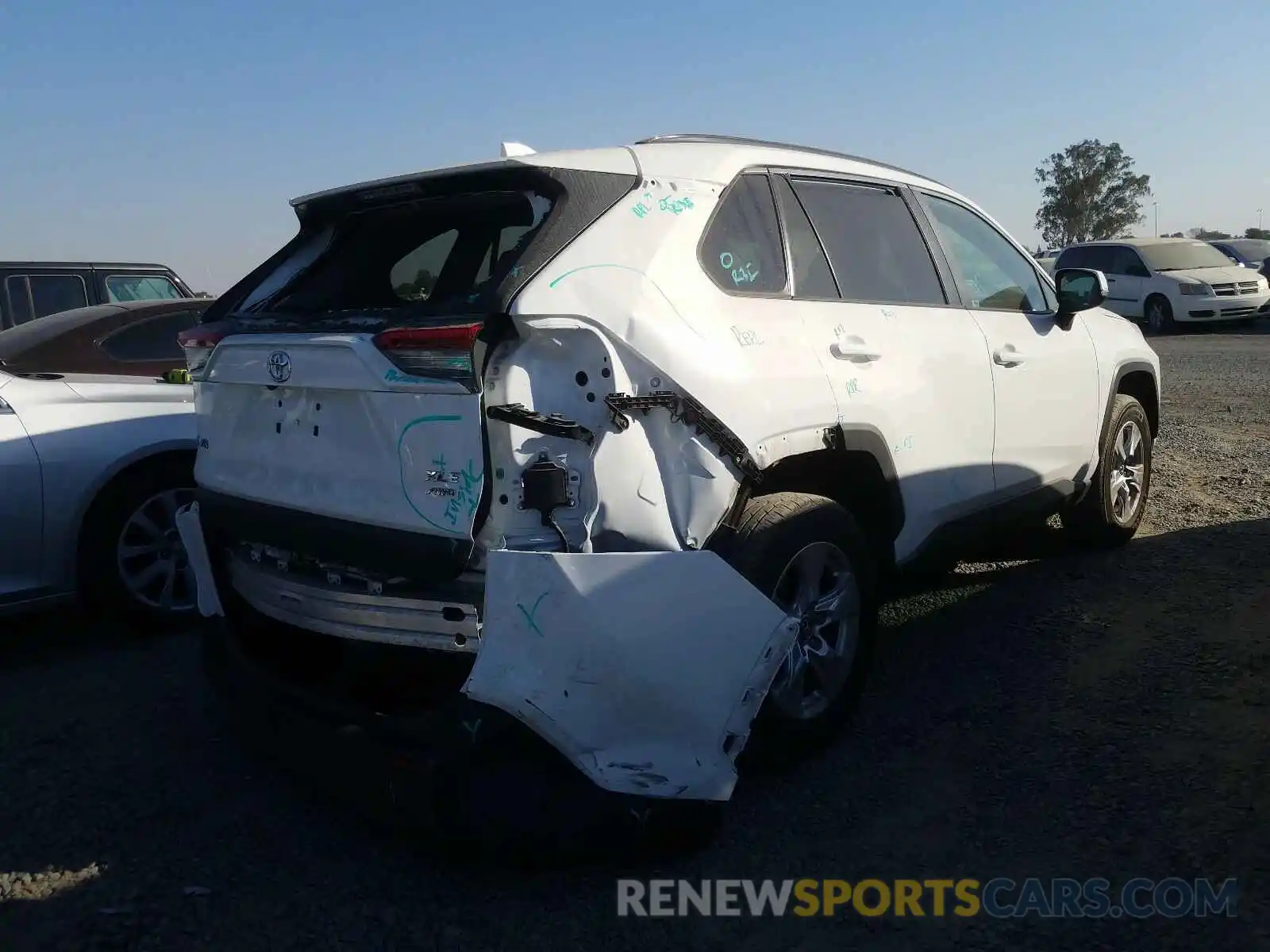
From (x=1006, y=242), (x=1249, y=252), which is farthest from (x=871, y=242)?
(x=1249, y=252)

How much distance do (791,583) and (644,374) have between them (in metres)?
0.92

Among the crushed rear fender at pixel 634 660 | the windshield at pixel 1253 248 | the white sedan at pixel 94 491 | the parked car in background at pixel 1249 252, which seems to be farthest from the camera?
the windshield at pixel 1253 248

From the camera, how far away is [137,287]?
9484 millimetres

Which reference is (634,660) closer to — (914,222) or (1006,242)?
(914,222)

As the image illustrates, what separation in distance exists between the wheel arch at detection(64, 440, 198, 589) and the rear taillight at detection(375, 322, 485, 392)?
8.24 ft

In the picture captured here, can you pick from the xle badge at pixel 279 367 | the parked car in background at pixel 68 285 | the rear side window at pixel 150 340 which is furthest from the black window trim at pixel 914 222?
the parked car in background at pixel 68 285

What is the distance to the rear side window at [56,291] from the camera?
9.41m

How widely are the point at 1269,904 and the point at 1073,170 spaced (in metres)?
67.7

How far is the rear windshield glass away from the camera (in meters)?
3.49

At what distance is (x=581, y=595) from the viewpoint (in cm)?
253

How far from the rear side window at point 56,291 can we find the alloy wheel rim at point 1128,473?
8.55 m

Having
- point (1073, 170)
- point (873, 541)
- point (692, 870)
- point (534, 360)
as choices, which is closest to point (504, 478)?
point (534, 360)

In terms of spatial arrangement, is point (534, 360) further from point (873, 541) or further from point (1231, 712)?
point (1231, 712)

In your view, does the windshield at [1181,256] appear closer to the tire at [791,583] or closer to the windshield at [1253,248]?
the windshield at [1253,248]
